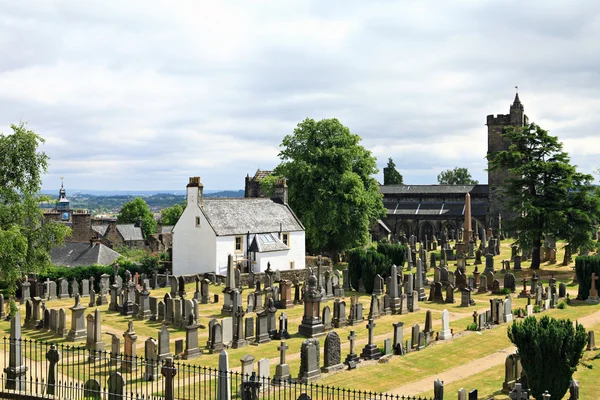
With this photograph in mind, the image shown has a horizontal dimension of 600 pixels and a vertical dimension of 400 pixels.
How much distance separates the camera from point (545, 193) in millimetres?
40125

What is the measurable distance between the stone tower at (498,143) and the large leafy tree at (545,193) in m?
30.9

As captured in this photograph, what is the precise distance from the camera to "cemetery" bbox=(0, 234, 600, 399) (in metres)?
16.1

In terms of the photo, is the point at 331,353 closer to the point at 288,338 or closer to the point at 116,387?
the point at 288,338

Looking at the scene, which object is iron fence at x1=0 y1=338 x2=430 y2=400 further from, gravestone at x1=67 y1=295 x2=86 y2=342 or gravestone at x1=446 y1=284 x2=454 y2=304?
gravestone at x1=446 y1=284 x2=454 y2=304

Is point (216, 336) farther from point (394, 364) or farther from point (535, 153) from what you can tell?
point (535, 153)

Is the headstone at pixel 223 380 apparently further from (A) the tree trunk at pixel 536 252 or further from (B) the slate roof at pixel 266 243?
(A) the tree trunk at pixel 536 252

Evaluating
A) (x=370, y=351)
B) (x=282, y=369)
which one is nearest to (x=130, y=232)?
(x=370, y=351)

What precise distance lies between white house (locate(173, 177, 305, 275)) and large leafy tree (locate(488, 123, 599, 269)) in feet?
52.8

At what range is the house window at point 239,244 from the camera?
4197 cm

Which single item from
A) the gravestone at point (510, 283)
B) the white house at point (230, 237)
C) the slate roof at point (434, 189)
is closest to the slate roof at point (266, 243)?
the white house at point (230, 237)

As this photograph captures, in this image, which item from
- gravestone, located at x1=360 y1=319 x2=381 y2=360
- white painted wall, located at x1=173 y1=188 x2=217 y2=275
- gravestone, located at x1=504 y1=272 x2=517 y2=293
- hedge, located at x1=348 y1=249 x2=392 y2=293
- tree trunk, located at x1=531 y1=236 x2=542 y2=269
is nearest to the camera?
gravestone, located at x1=360 y1=319 x2=381 y2=360

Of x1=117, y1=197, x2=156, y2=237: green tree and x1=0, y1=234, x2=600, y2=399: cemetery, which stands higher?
x1=117, y1=197, x2=156, y2=237: green tree

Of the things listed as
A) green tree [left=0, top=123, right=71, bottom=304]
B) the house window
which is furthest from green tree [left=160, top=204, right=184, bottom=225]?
green tree [left=0, top=123, right=71, bottom=304]

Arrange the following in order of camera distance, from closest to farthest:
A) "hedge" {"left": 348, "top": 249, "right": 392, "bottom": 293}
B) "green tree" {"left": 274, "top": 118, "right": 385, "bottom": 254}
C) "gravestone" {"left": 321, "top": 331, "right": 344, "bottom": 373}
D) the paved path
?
1. the paved path
2. "gravestone" {"left": 321, "top": 331, "right": 344, "bottom": 373}
3. "hedge" {"left": 348, "top": 249, "right": 392, "bottom": 293}
4. "green tree" {"left": 274, "top": 118, "right": 385, "bottom": 254}
